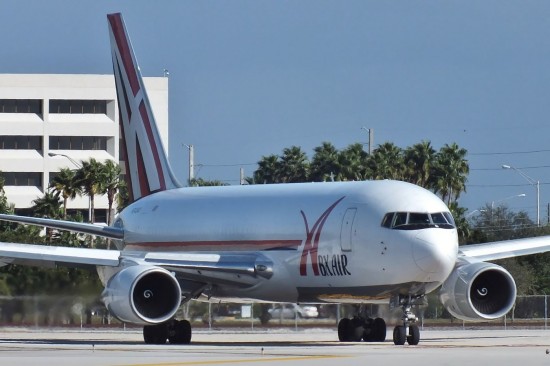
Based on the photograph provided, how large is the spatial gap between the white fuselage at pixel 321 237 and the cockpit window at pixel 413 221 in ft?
0.34

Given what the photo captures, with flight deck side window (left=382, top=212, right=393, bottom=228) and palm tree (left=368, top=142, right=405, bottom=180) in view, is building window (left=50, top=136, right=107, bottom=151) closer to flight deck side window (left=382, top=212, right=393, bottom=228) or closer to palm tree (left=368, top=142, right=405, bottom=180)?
palm tree (left=368, top=142, right=405, bottom=180)

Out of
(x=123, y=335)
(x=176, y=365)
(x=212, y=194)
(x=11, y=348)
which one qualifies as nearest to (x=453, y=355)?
(x=176, y=365)

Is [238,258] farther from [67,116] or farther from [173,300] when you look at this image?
[67,116]

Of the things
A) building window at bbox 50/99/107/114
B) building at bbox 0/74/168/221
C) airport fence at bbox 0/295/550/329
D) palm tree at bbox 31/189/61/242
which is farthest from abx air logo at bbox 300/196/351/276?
building window at bbox 50/99/107/114

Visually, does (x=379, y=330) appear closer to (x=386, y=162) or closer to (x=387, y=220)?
(x=387, y=220)

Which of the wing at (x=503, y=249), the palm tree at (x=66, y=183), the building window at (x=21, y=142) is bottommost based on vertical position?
the wing at (x=503, y=249)

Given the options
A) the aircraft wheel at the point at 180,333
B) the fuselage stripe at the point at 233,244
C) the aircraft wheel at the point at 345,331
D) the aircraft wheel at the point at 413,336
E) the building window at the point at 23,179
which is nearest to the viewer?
the aircraft wheel at the point at 413,336

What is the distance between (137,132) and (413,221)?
44.7 ft

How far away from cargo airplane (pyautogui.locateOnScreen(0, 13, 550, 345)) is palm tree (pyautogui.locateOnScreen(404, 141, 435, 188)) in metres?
55.4

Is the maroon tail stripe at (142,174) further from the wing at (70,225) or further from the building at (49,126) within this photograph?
the building at (49,126)

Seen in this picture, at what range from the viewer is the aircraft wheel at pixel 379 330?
128ft

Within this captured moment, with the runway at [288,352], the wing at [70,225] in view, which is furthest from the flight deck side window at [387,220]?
the wing at [70,225]

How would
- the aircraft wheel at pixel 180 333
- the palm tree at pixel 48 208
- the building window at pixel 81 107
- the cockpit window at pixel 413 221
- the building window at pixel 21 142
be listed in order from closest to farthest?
the cockpit window at pixel 413 221, the aircraft wheel at pixel 180 333, the palm tree at pixel 48 208, the building window at pixel 21 142, the building window at pixel 81 107

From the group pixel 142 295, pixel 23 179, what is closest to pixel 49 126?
pixel 23 179
